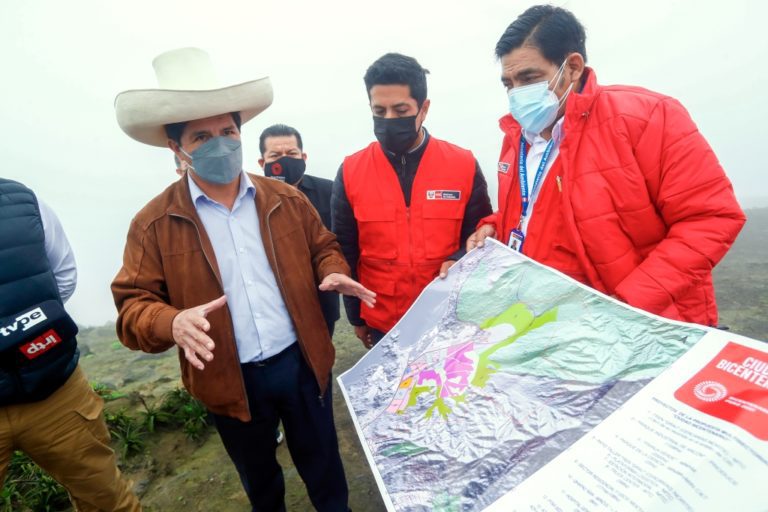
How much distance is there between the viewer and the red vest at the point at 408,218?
218 centimetres

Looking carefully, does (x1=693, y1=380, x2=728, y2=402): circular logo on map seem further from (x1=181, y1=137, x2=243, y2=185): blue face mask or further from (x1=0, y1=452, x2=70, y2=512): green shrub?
(x1=0, y1=452, x2=70, y2=512): green shrub

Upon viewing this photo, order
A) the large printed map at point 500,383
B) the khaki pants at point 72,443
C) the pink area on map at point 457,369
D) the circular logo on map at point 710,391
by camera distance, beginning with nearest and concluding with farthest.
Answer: the circular logo on map at point 710,391, the large printed map at point 500,383, the pink area on map at point 457,369, the khaki pants at point 72,443

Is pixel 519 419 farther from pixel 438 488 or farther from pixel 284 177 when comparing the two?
pixel 284 177

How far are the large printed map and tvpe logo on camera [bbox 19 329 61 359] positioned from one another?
1630 mm

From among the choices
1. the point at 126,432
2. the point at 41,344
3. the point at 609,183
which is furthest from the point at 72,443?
the point at 609,183

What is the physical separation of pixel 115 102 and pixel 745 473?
2.46 metres

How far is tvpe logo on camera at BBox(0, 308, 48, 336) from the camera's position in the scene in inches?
71.7

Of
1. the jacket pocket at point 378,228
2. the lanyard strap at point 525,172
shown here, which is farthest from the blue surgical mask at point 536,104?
the jacket pocket at point 378,228

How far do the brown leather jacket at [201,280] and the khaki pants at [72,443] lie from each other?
2.67 feet

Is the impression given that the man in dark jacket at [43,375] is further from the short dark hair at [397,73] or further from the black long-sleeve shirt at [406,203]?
the short dark hair at [397,73]

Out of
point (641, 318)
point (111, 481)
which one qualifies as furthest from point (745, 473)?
point (111, 481)

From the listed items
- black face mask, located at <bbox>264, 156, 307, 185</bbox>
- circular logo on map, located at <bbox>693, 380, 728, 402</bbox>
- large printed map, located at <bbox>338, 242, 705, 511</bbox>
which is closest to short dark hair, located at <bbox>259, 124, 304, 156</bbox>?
black face mask, located at <bbox>264, 156, 307, 185</bbox>

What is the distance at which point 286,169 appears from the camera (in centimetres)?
341

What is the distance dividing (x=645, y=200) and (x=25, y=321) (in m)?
2.86
